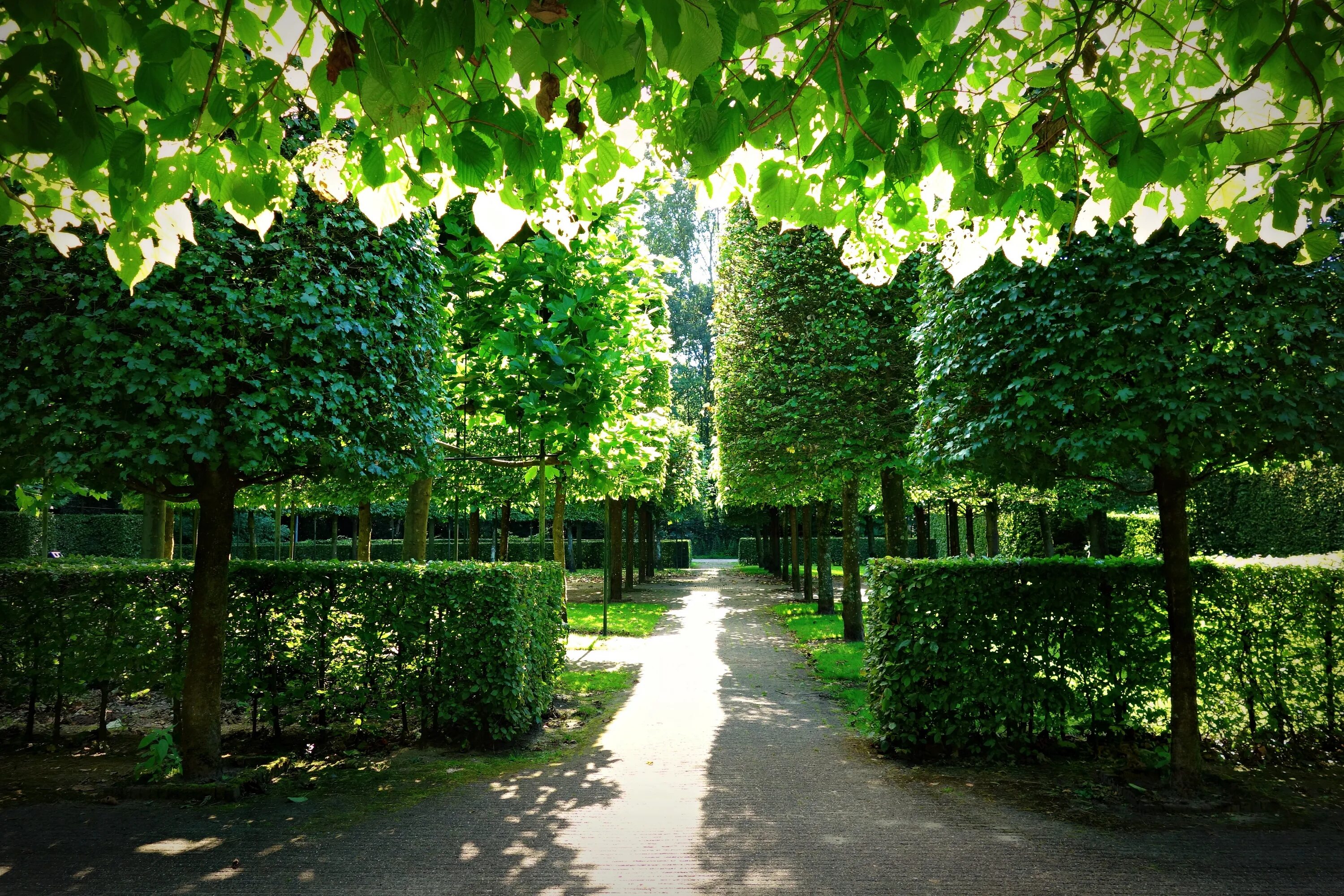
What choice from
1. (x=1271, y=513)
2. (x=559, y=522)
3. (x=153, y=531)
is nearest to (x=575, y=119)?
(x=153, y=531)

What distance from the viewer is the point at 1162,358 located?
563cm

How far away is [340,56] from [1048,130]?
3.26m

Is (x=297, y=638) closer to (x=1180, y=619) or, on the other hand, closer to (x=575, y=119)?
(x=575, y=119)

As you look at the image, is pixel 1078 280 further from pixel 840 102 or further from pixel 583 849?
pixel 583 849

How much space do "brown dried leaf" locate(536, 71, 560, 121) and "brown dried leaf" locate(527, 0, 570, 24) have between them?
41 cm

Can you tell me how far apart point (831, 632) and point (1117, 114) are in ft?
44.6

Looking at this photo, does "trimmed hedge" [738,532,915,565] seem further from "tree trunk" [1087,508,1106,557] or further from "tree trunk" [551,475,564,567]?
"tree trunk" [551,475,564,567]

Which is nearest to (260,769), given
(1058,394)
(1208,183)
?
(1058,394)

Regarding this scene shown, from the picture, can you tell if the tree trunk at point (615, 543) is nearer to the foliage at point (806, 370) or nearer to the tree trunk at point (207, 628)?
the foliage at point (806, 370)

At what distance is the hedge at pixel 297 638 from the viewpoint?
23.9 feet

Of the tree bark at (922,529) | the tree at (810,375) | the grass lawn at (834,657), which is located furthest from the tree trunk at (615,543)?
the tree bark at (922,529)

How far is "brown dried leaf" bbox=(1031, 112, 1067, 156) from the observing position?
147 inches

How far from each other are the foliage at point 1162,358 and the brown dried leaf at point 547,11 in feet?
14.9

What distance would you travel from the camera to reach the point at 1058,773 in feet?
21.9
